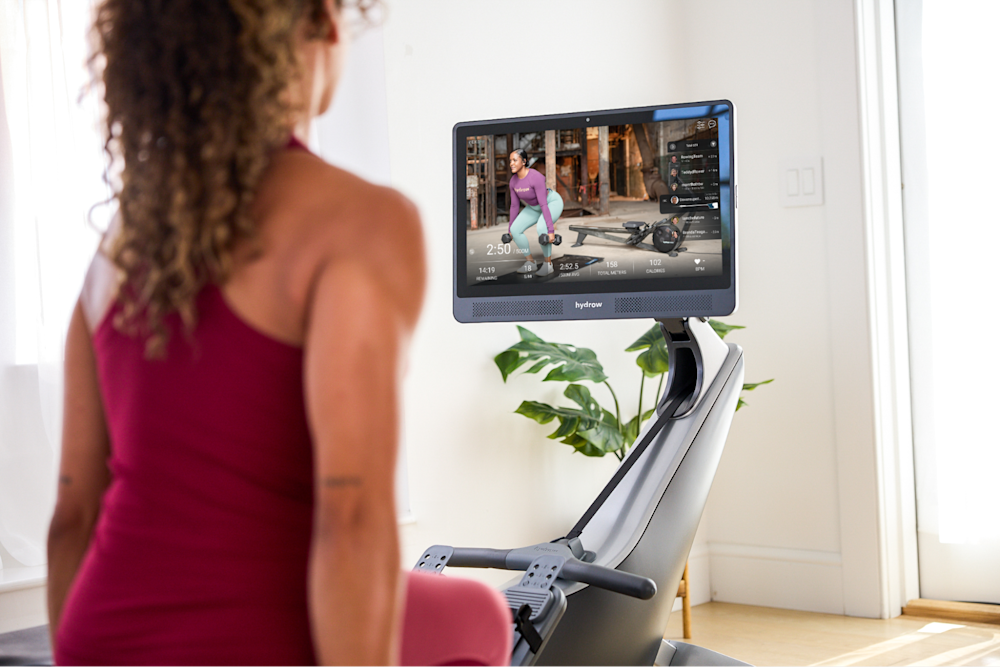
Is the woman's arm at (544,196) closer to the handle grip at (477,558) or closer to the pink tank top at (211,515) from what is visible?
the handle grip at (477,558)

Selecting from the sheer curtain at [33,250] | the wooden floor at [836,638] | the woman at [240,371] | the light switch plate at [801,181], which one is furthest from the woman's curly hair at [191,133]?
the light switch plate at [801,181]

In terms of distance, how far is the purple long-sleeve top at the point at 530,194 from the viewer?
1812 mm

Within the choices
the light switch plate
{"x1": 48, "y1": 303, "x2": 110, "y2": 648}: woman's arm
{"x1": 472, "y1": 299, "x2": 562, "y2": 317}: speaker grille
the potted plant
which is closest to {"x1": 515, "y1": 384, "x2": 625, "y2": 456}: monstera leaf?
the potted plant

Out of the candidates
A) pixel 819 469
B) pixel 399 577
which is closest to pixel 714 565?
pixel 819 469

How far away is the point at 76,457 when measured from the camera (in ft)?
2.50

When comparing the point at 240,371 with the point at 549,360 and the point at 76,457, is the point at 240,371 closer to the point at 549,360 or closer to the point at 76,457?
the point at 76,457

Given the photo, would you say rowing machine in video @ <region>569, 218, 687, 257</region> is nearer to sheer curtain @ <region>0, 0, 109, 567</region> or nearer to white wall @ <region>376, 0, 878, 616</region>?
white wall @ <region>376, 0, 878, 616</region>

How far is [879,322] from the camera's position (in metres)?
2.75

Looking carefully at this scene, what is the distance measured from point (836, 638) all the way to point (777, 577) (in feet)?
1.24

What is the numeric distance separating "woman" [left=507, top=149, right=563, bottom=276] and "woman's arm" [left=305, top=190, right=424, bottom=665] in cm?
118

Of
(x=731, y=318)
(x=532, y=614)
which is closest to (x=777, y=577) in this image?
(x=731, y=318)

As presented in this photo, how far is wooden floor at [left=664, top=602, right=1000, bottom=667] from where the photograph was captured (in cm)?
239

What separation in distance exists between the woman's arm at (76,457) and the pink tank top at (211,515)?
13 centimetres

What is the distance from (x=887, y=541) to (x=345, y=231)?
259 centimetres
